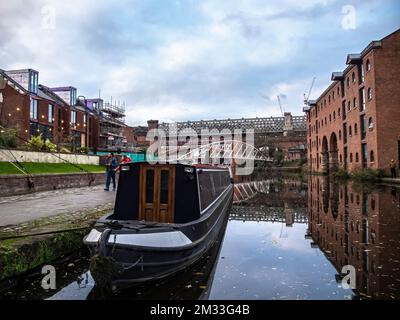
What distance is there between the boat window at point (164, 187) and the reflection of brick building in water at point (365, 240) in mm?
3319

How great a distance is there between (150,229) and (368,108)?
87.7 ft

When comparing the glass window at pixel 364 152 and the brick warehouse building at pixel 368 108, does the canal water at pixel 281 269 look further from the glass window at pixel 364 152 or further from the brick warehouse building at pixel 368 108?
the glass window at pixel 364 152

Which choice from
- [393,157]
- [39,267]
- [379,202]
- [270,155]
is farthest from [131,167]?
[270,155]

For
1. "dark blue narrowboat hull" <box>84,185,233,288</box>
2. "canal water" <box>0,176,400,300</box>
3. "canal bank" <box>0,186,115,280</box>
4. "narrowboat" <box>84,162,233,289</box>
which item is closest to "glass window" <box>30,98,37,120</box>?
"canal bank" <box>0,186,115,280</box>

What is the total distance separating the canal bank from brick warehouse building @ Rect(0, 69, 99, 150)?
62.3ft

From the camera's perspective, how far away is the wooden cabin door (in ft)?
19.3

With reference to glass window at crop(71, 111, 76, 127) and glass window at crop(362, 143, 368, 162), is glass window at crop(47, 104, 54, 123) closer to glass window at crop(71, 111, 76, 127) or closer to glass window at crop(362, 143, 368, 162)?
glass window at crop(71, 111, 76, 127)

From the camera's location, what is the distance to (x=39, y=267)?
16.6 ft

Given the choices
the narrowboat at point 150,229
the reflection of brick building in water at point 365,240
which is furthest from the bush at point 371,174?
the narrowboat at point 150,229

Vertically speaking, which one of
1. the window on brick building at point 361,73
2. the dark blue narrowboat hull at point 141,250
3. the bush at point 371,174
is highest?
the window on brick building at point 361,73

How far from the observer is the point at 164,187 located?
592 centimetres

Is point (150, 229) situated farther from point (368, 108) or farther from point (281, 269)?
point (368, 108)

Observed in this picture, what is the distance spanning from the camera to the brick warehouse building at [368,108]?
79.1 feet
